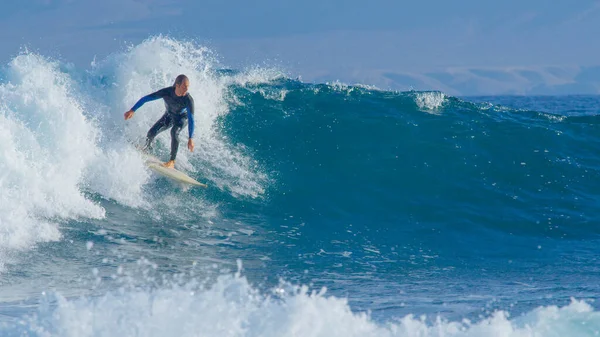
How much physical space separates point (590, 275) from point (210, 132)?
743 cm

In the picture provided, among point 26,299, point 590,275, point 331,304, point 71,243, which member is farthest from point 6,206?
point 590,275

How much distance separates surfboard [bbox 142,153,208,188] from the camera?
406 inches

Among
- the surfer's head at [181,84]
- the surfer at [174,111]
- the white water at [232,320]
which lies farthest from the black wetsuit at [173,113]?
the white water at [232,320]

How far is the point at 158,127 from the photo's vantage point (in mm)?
10672

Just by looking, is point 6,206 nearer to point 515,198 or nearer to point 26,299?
point 26,299

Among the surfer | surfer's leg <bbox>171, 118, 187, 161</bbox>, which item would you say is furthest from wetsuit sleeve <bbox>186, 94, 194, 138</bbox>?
surfer's leg <bbox>171, 118, 187, 161</bbox>

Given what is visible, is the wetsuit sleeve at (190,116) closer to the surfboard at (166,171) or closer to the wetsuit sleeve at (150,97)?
the wetsuit sleeve at (150,97)

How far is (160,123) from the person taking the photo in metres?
10.6

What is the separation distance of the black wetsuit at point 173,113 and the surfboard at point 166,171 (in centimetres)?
21

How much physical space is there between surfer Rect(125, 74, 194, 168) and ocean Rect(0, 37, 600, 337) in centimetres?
50

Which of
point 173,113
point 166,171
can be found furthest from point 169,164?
point 173,113

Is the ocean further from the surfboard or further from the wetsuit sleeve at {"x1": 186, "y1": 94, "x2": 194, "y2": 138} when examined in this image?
the wetsuit sleeve at {"x1": 186, "y1": 94, "x2": 194, "y2": 138}

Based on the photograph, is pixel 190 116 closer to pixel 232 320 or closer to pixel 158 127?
pixel 158 127

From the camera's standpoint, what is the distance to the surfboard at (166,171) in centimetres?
1032
